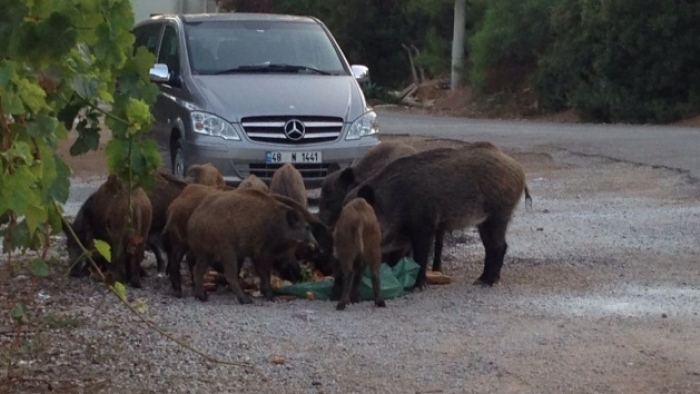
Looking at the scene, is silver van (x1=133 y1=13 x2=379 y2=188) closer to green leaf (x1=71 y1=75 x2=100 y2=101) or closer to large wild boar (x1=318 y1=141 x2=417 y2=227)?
large wild boar (x1=318 y1=141 x2=417 y2=227)

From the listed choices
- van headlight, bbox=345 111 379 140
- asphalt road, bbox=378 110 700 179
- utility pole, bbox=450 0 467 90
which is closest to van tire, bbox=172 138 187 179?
van headlight, bbox=345 111 379 140

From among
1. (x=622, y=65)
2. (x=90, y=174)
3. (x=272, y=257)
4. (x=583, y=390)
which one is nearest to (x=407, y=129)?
(x=622, y=65)

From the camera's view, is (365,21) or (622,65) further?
(365,21)

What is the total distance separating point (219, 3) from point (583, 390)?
40.8 metres

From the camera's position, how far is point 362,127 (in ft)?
43.0

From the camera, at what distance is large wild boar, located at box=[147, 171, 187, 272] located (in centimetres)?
960

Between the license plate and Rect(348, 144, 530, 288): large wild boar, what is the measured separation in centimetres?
316

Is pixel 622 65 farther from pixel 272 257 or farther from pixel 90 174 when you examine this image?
pixel 272 257

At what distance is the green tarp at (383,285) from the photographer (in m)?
8.88

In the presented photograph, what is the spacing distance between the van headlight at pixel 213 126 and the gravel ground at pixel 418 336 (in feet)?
7.43

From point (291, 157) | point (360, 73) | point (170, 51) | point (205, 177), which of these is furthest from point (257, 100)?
point (205, 177)

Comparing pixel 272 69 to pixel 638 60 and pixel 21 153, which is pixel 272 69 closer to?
pixel 21 153

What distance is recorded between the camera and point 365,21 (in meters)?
46.3

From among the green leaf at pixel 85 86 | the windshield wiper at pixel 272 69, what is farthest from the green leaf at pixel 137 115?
the windshield wiper at pixel 272 69
